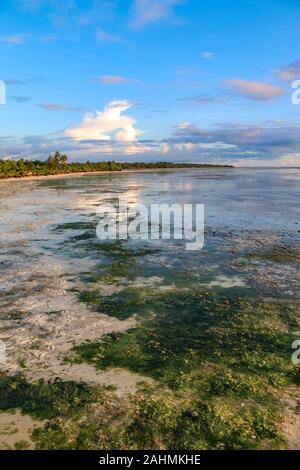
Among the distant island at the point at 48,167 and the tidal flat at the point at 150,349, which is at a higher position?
the distant island at the point at 48,167

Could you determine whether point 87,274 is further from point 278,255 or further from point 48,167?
point 48,167

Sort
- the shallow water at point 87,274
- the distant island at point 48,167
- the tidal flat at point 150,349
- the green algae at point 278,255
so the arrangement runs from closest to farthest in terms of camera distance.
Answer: the tidal flat at point 150,349 → the shallow water at point 87,274 → the green algae at point 278,255 → the distant island at point 48,167

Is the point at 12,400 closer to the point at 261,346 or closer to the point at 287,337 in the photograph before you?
the point at 261,346

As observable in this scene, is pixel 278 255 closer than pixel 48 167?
Yes

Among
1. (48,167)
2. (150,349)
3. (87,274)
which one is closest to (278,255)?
(87,274)

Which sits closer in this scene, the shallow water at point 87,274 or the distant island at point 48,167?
the shallow water at point 87,274

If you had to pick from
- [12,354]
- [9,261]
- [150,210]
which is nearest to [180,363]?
[12,354]

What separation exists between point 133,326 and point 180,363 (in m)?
1.47

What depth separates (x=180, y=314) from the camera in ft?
24.7

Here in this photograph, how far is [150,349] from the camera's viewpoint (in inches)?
244

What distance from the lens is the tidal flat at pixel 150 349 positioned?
443 cm

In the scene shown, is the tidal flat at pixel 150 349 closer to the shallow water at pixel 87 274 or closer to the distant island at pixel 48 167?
the shallow water at pixel 87 274

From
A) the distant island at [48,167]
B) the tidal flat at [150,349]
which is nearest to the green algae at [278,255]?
the tidal flat at [150,349]

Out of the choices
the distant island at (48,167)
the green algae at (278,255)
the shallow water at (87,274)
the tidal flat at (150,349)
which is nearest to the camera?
the tidal flat at (150,349)
